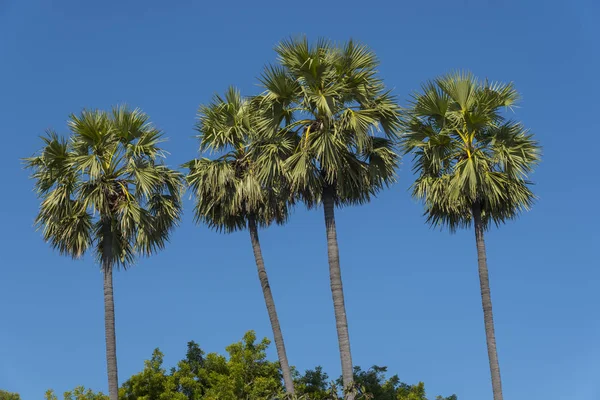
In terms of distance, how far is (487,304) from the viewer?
79.3 ft

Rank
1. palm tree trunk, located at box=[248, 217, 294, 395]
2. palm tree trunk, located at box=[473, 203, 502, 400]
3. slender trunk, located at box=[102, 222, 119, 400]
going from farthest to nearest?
1. palm tree trunk, located at box=[248, 217, 294, 395]
2. slender trunk, located at box=[102, 222, 119, 400]
3. palm tree trunk, located at box=[473, 203, 502, 400]

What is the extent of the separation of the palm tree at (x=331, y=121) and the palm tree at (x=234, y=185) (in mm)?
5084

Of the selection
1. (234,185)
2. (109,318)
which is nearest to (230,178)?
(234,185)

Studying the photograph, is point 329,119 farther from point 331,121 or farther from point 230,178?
point 230,178

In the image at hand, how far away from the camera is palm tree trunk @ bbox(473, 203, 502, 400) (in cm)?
2322

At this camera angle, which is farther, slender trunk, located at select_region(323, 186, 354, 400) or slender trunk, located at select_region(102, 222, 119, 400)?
slender trunk, located at select_region(102, 222, 119, 400)

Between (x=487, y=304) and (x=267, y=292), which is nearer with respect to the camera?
(x=487, y=304)

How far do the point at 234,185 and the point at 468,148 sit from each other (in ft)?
27.1

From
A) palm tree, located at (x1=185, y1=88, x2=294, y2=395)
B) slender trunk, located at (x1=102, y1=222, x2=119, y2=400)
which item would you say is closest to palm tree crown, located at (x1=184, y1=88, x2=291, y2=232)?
palm tree, located at (x1=185, y1=88, x2=294, y2=395)

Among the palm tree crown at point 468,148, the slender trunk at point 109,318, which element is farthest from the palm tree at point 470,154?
the slender trunk at point 109,318

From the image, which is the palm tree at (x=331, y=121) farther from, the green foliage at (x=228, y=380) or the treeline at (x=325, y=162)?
the green foliage at (x=228, y=380)

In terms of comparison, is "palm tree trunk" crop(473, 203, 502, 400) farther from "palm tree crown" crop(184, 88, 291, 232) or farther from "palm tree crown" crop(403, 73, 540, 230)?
"palm tree crown" crop(184, 88, 291, 232)

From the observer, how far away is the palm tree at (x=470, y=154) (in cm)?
2511

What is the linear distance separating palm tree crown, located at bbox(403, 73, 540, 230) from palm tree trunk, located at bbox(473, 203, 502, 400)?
67 centimetres
